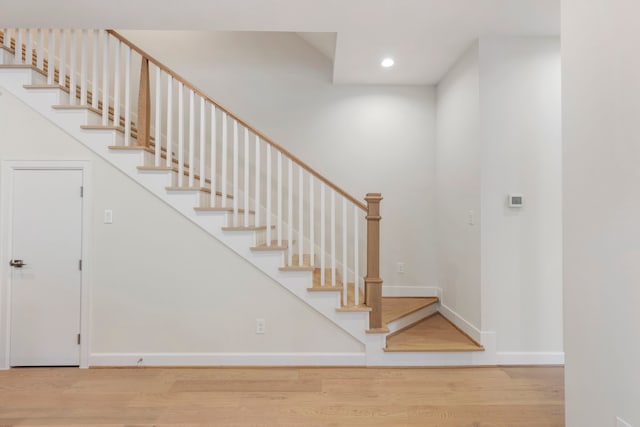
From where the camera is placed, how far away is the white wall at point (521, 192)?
129 inches

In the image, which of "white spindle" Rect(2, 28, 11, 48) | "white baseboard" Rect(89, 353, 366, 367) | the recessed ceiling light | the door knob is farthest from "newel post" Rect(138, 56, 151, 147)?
the recessed ceiling light

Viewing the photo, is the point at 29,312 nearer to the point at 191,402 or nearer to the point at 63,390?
the point at 63,390

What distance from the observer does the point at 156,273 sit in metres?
3.33

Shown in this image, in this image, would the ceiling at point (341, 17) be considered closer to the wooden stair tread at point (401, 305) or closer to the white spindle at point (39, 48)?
the white spindle at point (39, 48)

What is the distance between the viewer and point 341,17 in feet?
9.76

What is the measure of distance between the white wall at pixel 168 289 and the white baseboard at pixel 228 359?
0.12 feet

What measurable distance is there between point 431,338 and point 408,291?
1096 mm

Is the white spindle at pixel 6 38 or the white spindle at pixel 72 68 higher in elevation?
the white spindle at pixel 6 38

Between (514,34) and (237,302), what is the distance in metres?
3.48

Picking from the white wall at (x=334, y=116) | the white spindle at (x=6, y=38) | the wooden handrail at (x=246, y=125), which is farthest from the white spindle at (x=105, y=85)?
the white wall at (x=334, y=116)

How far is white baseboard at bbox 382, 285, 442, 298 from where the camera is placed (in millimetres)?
4566

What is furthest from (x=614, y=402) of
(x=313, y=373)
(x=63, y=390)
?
(x=63, y=390)

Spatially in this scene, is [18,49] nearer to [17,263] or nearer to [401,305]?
[17,263]

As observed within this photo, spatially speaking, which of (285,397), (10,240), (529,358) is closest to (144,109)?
(10,240)
